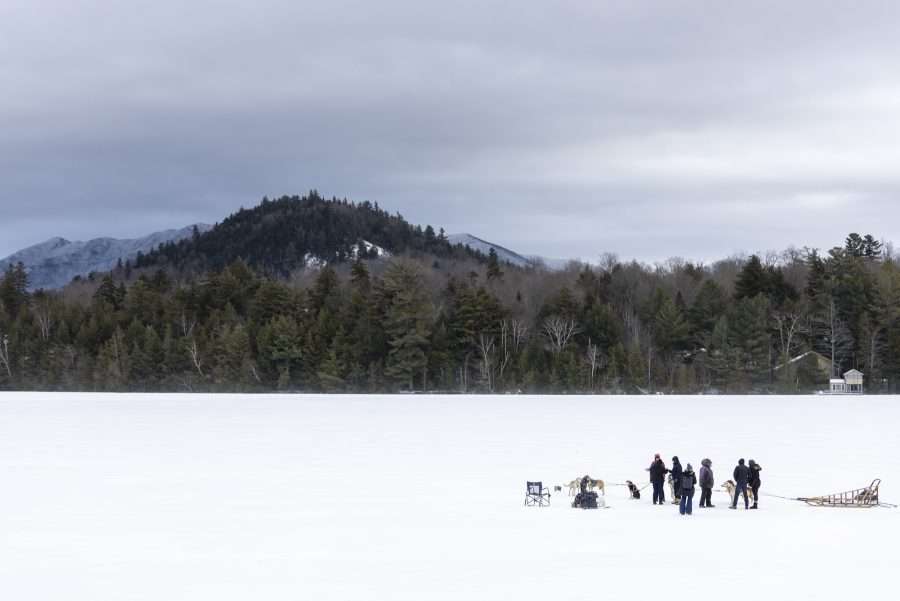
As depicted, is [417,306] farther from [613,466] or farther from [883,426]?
[613,466]

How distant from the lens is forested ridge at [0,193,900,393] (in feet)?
287

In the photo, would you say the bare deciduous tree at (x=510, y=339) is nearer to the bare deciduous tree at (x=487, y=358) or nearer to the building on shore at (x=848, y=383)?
the bare deciduous tree at (x=487, y=358)

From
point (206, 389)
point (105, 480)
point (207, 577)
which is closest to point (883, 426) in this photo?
point (105, 480)

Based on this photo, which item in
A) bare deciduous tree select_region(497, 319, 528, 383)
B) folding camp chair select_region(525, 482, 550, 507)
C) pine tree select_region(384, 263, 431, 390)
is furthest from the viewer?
bare deciduous tree select_region(497, 319, 528, 383)

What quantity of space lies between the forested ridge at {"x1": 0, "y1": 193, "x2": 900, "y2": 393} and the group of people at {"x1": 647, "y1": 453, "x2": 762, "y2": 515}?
2627 inches

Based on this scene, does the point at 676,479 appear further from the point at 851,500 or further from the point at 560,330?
the point at 560,330

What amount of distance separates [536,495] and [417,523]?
338 centimetres

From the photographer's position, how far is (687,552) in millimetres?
15969

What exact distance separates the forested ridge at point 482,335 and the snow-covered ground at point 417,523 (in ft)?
172

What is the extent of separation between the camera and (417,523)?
722 inches

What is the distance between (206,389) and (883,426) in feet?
231

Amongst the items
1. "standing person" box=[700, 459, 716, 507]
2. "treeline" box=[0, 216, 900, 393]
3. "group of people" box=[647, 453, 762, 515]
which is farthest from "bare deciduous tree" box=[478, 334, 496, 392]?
"standing person" box=[700, 459, 716, 507]

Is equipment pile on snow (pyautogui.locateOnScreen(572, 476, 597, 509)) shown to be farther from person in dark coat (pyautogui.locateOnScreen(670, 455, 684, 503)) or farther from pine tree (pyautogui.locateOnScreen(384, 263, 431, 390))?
pine tree (pyautogui.locateOnScreen(384, 263, 431, 390))

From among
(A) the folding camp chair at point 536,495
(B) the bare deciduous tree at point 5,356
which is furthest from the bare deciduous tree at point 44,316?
(A) the folding camp chair at point 536,495
